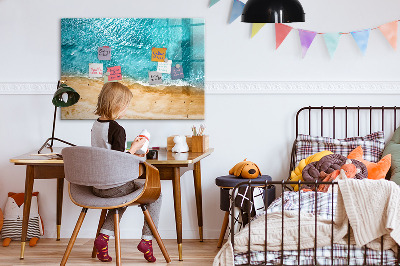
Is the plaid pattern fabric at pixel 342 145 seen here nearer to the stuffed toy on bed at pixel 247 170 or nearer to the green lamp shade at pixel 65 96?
the stuffed toy on bed at pixel 247 170

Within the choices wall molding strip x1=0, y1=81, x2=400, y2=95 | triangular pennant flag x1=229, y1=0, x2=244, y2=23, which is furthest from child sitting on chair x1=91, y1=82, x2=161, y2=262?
triangular pennant flag x1=229, y1=0, x2=244, y2=23

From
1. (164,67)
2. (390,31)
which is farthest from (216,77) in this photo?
(390,31)

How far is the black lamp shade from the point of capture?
3170 mm

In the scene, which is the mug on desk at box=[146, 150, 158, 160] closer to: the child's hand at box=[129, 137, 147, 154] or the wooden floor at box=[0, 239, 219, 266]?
the child's hand at box=[129, 137, 147, 154]

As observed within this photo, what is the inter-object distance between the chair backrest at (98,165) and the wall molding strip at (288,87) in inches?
48.6

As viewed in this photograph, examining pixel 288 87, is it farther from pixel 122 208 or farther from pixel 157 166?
pixel 122 208

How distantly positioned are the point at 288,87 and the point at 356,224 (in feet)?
5.37

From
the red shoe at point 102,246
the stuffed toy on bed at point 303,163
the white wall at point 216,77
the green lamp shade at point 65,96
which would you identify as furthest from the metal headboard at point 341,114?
the green lamp shade at point 65,96

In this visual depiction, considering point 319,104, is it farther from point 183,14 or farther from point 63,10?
point 63,10

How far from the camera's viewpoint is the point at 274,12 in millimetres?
3168

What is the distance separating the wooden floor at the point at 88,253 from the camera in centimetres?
380

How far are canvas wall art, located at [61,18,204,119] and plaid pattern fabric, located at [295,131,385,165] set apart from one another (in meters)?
0.75

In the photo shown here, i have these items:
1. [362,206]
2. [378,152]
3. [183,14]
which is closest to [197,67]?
[183,14]

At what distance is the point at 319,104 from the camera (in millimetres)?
4422
